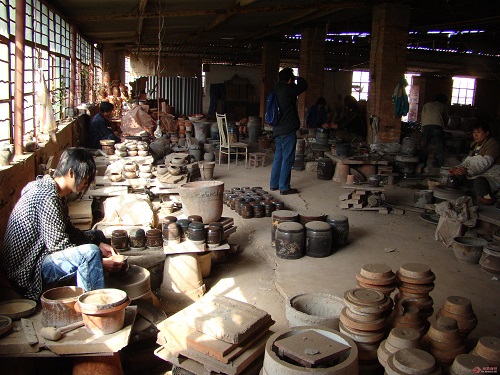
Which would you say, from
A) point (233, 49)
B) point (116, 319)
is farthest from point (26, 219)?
point (233, 49)

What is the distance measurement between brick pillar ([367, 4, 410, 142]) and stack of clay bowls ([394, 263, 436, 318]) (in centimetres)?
765

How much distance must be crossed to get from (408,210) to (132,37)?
479 inches

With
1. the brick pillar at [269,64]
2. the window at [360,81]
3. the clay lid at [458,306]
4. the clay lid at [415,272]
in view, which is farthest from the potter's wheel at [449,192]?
the window at [360,81]

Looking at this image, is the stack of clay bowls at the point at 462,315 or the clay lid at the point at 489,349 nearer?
the clay lid at the point at 489,349

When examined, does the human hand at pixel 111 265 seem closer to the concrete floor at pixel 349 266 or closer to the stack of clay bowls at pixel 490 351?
the concrete floor at pixel 349 266

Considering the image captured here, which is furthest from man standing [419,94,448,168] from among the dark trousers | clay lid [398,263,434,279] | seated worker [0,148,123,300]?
seated worker [0,148,123,300]

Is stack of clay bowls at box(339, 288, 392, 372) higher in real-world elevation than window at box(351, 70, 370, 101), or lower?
lower

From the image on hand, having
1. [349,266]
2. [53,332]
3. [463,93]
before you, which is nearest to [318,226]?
[349,266]

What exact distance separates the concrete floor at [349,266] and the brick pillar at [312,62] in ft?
25.3

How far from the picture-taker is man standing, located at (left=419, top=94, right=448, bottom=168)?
10.0 m

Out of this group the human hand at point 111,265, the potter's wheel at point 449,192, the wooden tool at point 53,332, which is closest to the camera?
the wooden tool at point 53,332

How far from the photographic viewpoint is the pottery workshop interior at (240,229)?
2.96 m

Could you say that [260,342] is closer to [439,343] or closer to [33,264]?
[439,343]

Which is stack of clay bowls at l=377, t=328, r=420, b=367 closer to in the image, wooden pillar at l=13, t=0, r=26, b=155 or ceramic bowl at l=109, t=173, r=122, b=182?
wooden pillar at l=13, t=0, r=26, b=155
